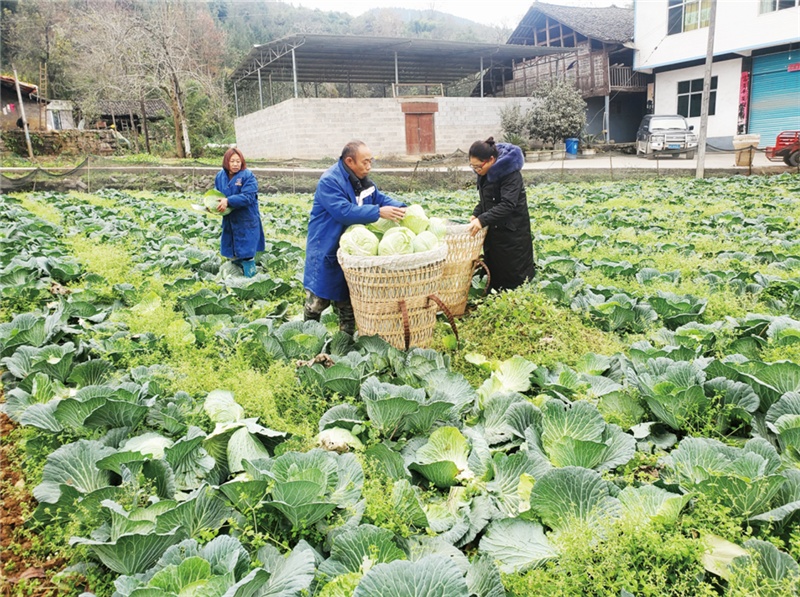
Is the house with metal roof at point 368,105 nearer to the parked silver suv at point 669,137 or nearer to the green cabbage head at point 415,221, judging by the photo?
the parked silver suv at point 669,137

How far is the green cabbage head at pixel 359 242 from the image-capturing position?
3472mm

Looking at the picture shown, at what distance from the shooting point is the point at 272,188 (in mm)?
16891

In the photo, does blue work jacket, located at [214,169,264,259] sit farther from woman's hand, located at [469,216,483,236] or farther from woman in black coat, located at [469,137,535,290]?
woman's hand, located at [469,216,483,236]

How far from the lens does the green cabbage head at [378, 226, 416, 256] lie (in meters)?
3.50

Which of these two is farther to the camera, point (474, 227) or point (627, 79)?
point (627, 79)

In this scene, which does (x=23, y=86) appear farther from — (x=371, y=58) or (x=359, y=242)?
(x=359, y=242)

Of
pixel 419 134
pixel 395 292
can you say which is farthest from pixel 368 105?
pixel 395 292

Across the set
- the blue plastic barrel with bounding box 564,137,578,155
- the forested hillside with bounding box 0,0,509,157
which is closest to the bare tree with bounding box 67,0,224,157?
the forested hillside with bounding box 0,0,509,157

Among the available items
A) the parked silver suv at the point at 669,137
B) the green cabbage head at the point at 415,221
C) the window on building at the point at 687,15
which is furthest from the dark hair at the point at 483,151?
the window on building at the point at 687,15

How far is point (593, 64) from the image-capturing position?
25.8 metres

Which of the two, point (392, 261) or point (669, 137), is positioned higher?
point (669, 137)

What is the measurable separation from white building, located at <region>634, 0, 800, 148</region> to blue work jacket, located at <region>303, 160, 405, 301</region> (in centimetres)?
2236

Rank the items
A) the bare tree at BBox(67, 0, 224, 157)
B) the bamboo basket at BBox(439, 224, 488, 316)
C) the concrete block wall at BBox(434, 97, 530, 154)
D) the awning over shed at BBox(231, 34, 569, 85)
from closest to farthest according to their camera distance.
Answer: the bamboo basket at BBox(439, 224, 488, 316) → the awning over shed at BBox(231, 34, 569, 85) → the bare tree at BBox(67, 0, 224, 157) → the concrete block wall at BBox(434, 97, 530, 154)

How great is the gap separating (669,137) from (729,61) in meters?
4.04
